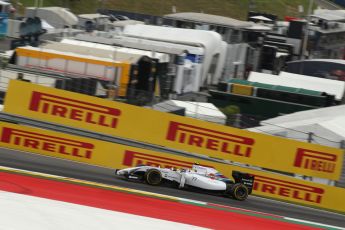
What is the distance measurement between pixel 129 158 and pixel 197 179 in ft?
7.87

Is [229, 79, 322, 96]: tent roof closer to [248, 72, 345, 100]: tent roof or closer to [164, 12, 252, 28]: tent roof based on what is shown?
[248, 72, 345, 100]: tent roof

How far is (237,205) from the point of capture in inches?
543

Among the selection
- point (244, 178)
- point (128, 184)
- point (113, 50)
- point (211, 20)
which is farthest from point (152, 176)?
point (211, 20)

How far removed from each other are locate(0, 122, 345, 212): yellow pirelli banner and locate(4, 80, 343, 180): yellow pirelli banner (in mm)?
Answer: 477

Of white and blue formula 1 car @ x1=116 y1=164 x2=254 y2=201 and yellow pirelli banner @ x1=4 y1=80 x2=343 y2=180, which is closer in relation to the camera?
white and blue formula 1 car @ x1=116 y1=164 x2=254 y2=201

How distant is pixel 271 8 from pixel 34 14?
3972 cm

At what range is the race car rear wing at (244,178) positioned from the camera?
14.4 m

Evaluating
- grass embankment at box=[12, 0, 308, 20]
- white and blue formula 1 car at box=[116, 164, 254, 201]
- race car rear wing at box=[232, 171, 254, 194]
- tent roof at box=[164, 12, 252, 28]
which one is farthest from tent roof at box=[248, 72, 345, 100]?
grass embankment at box=[12, 0, 308, 20]

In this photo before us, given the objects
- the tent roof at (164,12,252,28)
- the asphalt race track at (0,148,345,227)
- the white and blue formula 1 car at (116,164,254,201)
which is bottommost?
the asphalt race track at (0,148,345,227)

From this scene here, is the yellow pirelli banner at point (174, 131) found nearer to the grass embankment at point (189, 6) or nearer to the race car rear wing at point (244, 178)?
the race car rear wing at point (244, 178)

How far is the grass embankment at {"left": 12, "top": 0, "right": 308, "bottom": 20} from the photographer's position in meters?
58.3

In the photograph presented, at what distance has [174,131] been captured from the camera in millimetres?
16219

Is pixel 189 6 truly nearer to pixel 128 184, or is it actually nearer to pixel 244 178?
pixel 244 178

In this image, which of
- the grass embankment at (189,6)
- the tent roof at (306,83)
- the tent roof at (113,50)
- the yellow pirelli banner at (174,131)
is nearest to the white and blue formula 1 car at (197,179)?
the yellow pirelli banner at (174,131)
